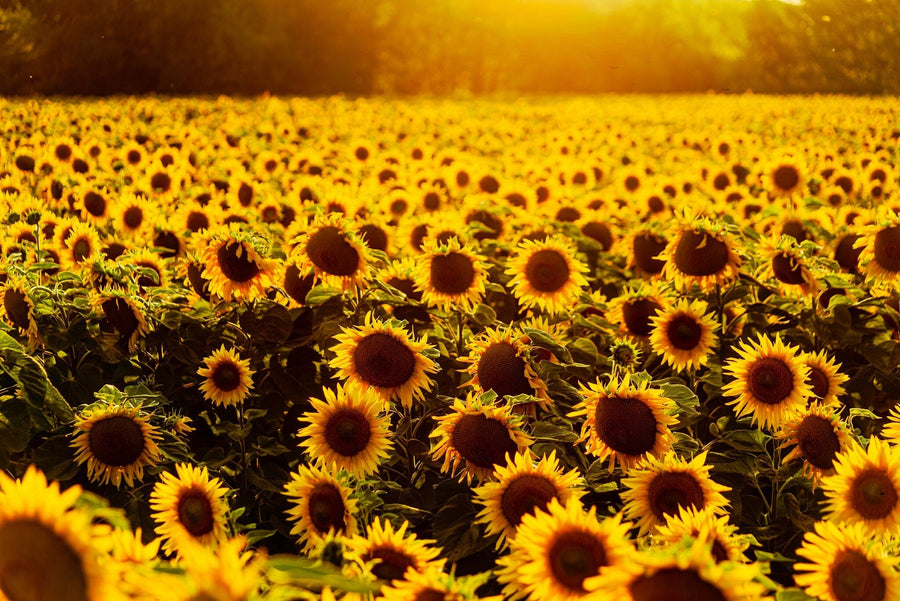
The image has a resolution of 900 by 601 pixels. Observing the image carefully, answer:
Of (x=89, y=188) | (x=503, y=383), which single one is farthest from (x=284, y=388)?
(x=89, y=188)

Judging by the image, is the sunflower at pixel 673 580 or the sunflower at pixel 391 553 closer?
the sunflower at pixel 673 580

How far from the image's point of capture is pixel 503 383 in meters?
3.10

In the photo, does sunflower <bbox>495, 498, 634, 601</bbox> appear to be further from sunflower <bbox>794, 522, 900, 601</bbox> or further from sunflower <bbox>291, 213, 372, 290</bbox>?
sunflower <bbox>291, 213, 372, 290</bbox>

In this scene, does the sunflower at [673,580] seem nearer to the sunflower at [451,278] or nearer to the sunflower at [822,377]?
the sunflower at [822,377]

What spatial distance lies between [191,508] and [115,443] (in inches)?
17.8

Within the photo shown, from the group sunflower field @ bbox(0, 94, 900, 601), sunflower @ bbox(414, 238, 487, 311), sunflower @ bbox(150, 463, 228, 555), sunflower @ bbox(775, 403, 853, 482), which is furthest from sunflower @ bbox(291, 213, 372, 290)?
sunflower @ bbox(775, 403, 853, 482)

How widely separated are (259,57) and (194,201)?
23.3 m

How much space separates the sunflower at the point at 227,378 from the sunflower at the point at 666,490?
5.52ft

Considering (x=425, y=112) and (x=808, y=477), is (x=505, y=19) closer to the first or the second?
(x=425, y=112)

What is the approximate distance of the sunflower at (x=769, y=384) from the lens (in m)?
3.20

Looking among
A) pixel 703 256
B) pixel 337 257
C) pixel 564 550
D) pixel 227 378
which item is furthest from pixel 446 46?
pixel 564 550

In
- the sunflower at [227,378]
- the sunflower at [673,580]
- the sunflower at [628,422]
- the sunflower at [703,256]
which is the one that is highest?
the sunflower at [703,256]

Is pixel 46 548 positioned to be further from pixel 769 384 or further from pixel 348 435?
pixel 769 384

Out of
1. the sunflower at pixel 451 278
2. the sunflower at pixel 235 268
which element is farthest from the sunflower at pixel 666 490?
the sunflower at pixel 235 268
